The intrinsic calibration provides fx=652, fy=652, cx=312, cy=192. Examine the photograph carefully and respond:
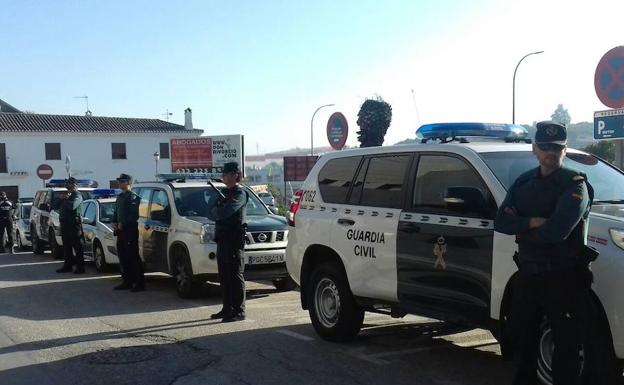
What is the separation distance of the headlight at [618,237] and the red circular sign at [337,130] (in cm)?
972

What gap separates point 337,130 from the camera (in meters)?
13.8

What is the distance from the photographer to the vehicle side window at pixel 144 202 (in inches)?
444

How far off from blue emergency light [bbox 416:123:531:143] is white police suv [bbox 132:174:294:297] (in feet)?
13.4

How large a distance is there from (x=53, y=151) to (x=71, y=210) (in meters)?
47.3

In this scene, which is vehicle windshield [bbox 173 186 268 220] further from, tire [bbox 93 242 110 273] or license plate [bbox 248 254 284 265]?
tire [bbox 93 242 110 273]

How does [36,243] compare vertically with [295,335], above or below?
below

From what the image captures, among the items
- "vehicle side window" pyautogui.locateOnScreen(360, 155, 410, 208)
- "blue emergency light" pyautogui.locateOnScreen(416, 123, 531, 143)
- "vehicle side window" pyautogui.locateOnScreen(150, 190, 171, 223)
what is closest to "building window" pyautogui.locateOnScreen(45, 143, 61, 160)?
"vehicle side window" pyautogui.locateOnScreen(150, 190, 171, 223)

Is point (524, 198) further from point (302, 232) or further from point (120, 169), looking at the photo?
point (120, 169)

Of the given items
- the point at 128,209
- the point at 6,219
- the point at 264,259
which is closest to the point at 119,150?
the point at 6,219

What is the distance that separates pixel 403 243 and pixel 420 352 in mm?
1283

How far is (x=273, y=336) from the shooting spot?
281 inches

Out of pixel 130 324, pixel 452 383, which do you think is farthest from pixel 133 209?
pixel 452 383

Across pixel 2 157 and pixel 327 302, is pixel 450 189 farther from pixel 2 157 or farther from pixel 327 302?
pixel 2 157

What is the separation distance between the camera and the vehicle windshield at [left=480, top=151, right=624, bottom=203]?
5.11 m
